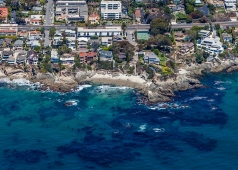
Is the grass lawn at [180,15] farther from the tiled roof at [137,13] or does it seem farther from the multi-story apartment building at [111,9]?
the multi-story apartment building at [111,9]

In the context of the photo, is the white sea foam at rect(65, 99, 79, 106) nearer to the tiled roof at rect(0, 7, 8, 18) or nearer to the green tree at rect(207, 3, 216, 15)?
the tiled roof at rect(0, 7, 8, 18)

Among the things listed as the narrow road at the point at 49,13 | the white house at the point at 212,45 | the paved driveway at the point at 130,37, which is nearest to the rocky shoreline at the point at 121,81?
the white house at the point at 212,45

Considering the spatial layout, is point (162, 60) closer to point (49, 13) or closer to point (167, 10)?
point (167, 10)

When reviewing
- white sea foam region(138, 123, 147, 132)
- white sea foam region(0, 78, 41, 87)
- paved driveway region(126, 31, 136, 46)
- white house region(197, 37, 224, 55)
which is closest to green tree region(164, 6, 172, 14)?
paved driveway region(126, 31, 136, 46)

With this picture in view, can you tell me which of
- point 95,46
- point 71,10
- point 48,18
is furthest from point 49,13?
point 95,46

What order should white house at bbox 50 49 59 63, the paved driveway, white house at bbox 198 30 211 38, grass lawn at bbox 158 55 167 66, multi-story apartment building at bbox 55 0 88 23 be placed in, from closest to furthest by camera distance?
white house at bbox 50 49 59 63, grass lawn at bbox 158 55 167 66, the paved driveway, white house at bbox 198 30 211 38, multi-story apartment building at bbox 55 0 88 23

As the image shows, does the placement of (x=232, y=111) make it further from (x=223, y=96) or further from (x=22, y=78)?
(x=22, y=78)
